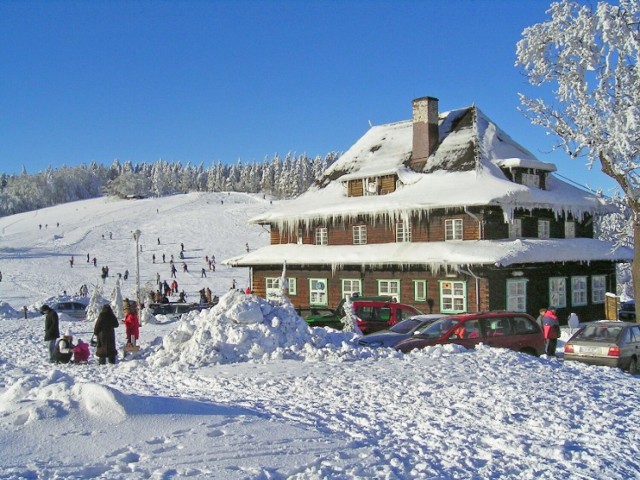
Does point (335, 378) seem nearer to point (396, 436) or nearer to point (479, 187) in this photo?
point (396, 436)

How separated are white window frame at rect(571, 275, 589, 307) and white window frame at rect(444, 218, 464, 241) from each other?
6616mm

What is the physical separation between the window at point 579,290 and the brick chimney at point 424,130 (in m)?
9.36

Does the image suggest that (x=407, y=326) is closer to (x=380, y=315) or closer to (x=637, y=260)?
(x=380, y=315)

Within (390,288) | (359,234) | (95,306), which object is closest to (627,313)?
(390,288)

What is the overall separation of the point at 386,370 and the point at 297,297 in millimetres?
22173

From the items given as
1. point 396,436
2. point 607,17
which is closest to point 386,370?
point 396,436

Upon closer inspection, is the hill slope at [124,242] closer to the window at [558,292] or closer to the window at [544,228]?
the window at [544,228]

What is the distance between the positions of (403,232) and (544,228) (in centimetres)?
671

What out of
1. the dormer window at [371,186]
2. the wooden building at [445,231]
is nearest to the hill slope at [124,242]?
the wooden building at [445,231]

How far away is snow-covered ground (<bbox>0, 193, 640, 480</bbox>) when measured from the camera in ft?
22.2

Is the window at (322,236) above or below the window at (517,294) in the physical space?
above

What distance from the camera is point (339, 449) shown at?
23.9ft

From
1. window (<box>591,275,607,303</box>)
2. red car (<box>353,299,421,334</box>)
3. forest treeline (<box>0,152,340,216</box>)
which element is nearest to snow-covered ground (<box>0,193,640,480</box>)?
red car (<box>353,299,421,334</box>)

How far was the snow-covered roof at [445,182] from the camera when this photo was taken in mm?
28281
